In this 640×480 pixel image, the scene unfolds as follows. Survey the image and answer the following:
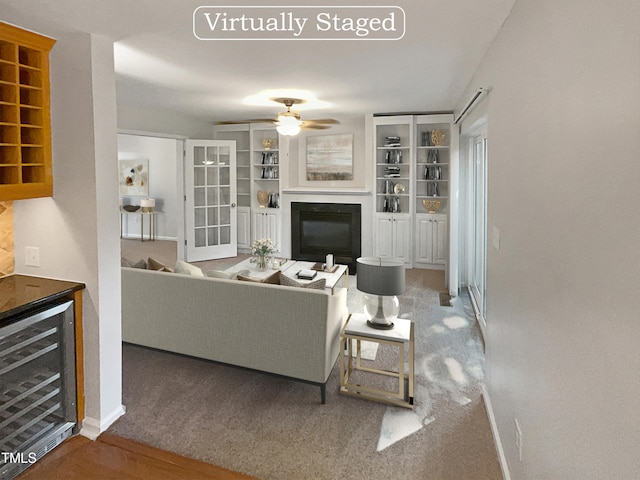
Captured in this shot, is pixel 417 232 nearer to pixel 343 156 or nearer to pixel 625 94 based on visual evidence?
pixel 343 156

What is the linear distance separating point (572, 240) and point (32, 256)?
2.85 meters

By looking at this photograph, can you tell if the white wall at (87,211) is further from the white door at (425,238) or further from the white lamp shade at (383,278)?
the white door at (425,238)

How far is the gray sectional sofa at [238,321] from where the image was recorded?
2736 millimetres

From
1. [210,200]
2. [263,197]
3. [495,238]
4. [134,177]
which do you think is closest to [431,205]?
[263,197]

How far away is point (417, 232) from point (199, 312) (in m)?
4.52

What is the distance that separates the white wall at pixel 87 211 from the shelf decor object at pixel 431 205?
506 centimetres

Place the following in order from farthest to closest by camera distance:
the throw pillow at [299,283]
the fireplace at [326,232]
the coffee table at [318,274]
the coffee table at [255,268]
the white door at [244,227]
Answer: the white door at [244,227], the fireplace at [326,232], the coffee table at [255,268], the coffee table at [318,274], the throw pillow at [299,283]

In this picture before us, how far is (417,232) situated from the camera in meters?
6.73

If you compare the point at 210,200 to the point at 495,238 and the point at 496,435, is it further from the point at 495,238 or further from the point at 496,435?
the point at 496,435

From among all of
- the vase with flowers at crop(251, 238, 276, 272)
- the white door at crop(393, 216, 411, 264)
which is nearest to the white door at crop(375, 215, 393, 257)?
the white door at crop(393, 216, 411, 264)

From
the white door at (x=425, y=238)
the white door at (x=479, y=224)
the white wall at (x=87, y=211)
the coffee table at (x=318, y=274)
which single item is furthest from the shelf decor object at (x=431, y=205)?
the white wall at (x=87, y=211)

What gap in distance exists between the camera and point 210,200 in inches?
286

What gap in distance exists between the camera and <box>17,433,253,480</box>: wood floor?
6.91 ft

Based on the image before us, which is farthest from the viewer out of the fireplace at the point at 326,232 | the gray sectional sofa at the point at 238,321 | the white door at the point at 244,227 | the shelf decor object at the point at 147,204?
the shelf decor object at the point at 147,204
